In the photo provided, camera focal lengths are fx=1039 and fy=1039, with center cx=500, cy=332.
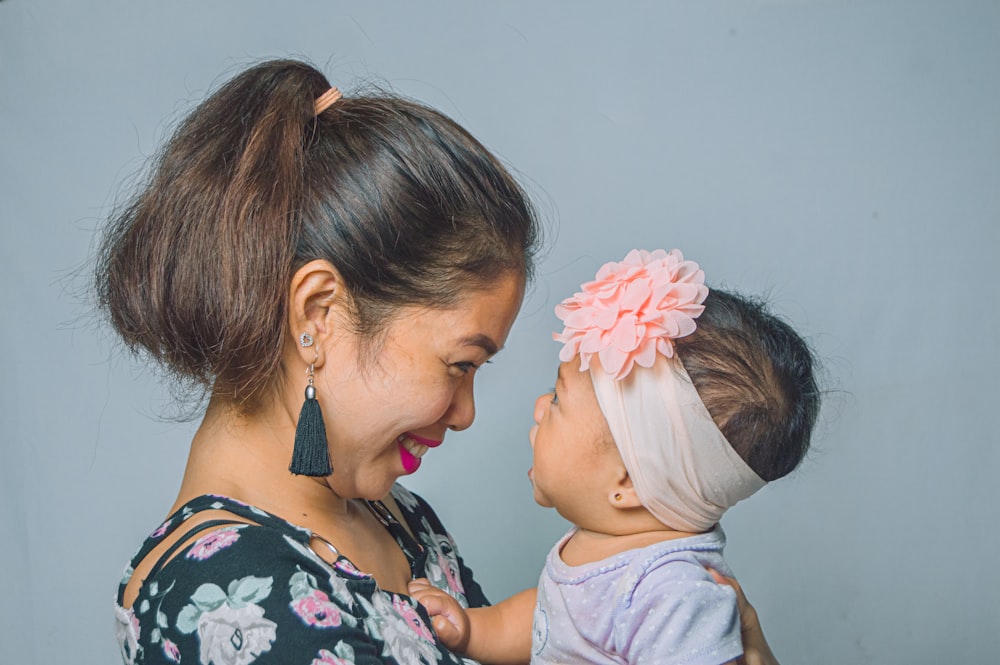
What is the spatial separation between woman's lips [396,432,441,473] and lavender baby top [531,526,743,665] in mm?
342

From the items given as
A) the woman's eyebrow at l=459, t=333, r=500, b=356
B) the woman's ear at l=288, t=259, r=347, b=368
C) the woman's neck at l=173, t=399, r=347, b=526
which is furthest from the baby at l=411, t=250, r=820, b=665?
the woman's ear at l=288, t=259, r=347, b=368

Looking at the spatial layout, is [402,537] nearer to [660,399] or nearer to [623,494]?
[623,494]

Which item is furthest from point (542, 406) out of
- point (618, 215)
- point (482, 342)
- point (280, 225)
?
point (618, 215)

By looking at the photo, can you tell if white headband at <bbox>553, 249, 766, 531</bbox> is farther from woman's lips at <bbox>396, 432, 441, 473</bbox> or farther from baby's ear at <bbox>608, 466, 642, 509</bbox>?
woman's lips at <bbox>396, 432, 441, 473</bbox>

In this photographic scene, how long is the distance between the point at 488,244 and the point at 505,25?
1.27 meters

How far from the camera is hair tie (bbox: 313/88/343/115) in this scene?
147 cm

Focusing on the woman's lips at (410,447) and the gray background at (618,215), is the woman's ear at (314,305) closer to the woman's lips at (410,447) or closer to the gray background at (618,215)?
the woman's lips at (410,447)

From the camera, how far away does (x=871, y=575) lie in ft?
8.73

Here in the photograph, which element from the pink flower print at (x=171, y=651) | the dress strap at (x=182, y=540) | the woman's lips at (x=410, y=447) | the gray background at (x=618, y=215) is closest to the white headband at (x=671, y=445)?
the woman's lips at (x=410, y=447)

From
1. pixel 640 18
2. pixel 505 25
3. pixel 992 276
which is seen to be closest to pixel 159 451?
pixel 505 25

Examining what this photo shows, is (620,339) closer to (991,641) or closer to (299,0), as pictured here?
(299,0)

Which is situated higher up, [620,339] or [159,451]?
[620,339]

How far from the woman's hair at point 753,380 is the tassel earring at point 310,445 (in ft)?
1.89

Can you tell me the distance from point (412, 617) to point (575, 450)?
0.37 meters
